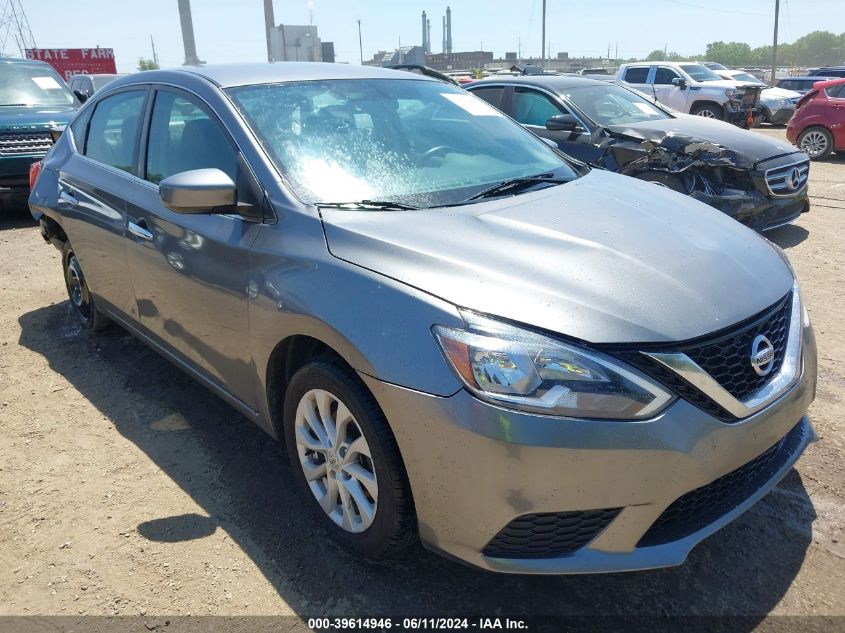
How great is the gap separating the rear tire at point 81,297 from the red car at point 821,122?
1259 centimetres

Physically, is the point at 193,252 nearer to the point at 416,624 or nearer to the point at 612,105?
the point at 416,624

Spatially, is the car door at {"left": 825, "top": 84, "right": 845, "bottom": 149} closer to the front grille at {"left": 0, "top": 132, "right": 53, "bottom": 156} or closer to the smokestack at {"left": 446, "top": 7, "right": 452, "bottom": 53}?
the front grille at {"left": 0, "top": 132, "right": 53, "bottom": 156}

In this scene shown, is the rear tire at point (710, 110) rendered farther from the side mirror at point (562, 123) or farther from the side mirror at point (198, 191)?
the side mirror at point (198, 191)

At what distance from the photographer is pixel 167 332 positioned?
340 cm

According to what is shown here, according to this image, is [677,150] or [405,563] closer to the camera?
[405,563]

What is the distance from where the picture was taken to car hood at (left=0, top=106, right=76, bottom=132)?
28.3 feet

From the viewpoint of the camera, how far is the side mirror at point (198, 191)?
256 cm

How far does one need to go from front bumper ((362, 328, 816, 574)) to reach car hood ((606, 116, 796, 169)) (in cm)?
511

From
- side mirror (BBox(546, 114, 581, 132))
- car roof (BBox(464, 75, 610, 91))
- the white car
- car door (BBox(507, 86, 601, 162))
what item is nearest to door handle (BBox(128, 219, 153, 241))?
side mirror (BBox(546, 114, 581, 132))

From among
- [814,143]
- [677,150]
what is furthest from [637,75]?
[677,150]

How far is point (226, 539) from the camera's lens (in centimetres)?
265

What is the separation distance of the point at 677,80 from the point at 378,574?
1784cm

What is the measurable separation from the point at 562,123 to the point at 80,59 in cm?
4406

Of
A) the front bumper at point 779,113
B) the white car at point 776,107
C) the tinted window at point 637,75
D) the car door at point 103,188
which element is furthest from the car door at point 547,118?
the front bumper at point 779,113
